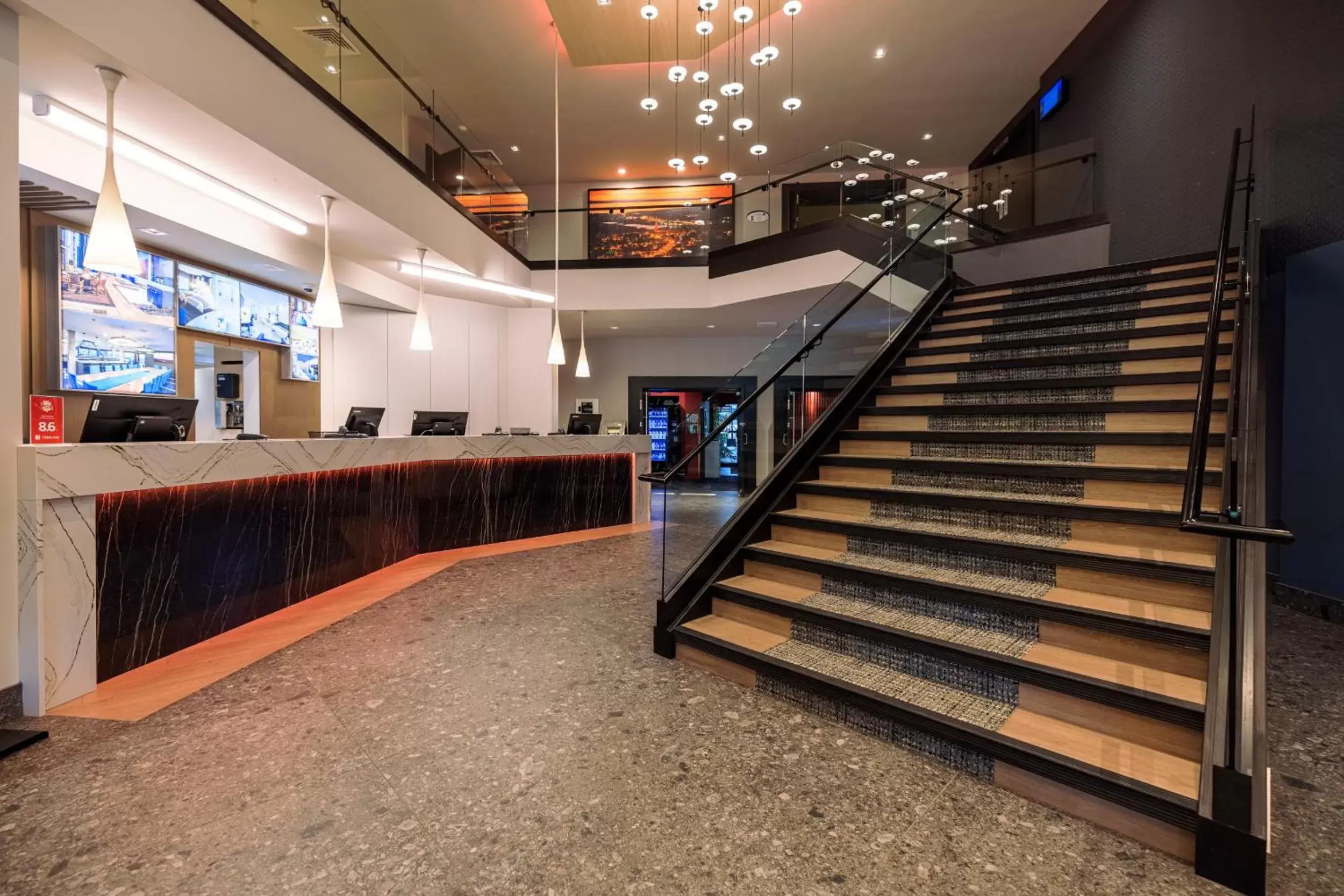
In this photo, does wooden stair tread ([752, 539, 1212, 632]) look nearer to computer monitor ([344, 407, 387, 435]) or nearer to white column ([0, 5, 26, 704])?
white column ([0, 5, 26, 704])

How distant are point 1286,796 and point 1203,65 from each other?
6.95m

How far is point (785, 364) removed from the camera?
15.7 ft

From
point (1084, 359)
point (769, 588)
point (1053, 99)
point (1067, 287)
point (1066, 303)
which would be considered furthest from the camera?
point (1053, 99)

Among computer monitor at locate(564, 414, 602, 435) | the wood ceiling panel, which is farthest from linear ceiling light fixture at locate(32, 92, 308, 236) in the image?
the wood ceiling panel

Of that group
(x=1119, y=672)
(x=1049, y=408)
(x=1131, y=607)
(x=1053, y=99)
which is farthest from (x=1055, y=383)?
(x=1053, y=99)

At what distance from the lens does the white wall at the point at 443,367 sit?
779 centimetres

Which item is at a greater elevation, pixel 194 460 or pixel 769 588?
pixel 194 460

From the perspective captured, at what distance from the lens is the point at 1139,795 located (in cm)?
177

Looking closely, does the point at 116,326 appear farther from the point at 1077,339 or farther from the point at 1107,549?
the point at 1077,339

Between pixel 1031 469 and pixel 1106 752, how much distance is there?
5.77 feet

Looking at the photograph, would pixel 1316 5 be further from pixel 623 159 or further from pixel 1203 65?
pixel 623 159

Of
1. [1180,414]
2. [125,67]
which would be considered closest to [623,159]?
[125,67]

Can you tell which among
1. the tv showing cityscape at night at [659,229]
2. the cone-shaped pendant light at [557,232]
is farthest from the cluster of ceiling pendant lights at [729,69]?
Answer: the tv showing cityscape at night at [659,229]

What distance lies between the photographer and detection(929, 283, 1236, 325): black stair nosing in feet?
15.1
